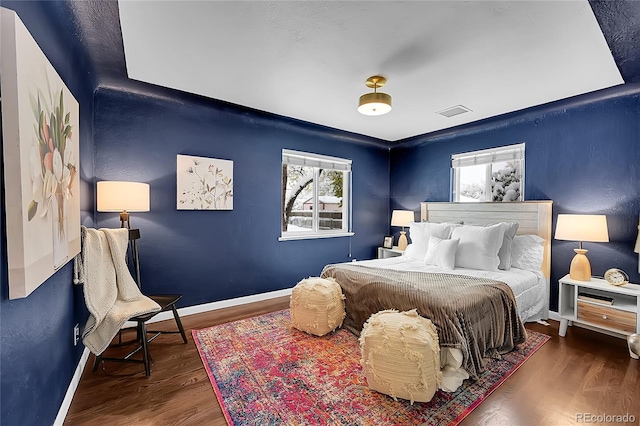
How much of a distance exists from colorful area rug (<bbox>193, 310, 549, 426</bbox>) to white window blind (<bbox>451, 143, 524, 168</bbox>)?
2190mm

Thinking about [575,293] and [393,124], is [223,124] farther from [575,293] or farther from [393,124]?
[575,293]

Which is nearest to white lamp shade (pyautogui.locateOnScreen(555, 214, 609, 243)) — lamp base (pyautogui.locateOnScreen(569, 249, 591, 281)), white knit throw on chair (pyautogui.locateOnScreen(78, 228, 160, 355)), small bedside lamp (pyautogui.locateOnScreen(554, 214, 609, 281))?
small bedside lamp (pyautogui.locateOnScreen(554, 214, 609, 281))

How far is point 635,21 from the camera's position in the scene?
1870mm

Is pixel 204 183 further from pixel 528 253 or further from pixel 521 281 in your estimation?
pixel 528 253

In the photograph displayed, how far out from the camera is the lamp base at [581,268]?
2.91 m

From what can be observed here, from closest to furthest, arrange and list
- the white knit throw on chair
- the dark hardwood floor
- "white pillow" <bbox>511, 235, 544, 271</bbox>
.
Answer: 1. the dark hardwood floor
2. the white knit throw on chair
3. "white pillow" <bbox>511, 235, 544, 271</bbox>

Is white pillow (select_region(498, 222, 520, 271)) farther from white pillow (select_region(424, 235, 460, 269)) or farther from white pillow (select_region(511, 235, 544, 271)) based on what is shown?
white pillow (select_region(424, 235, 460, 269))

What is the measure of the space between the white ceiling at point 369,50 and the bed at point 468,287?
1449 mm

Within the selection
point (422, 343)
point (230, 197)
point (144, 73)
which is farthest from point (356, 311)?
point (144, 73)

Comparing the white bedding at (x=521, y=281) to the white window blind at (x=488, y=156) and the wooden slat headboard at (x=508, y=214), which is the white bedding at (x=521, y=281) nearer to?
the wooden slat headboard at (x=508, y=214)

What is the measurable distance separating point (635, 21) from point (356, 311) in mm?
2886

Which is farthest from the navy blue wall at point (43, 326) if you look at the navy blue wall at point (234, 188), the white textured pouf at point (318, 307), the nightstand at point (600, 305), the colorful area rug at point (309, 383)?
the nightstand at point (600, 305)

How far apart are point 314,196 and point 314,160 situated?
1.85 ft

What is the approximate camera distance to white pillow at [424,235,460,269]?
3.23m
